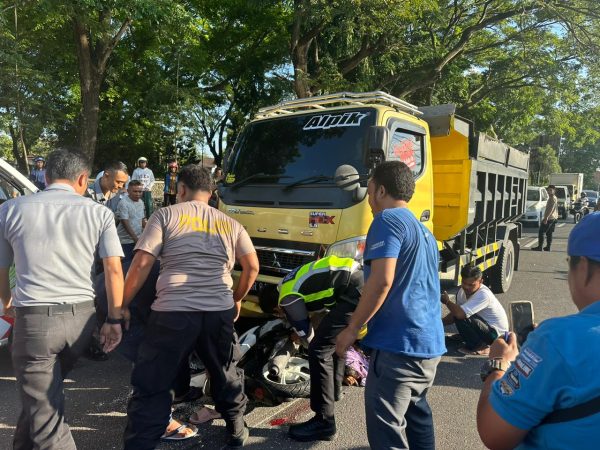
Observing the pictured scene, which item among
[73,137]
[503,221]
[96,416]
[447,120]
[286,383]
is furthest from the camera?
[73,137]

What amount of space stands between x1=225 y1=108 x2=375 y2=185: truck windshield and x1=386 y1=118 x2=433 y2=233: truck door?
0.34 m

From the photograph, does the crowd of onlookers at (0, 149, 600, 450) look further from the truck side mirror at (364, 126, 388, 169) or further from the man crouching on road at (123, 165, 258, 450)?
the truck side mirror at (364, 126, 388, 169)

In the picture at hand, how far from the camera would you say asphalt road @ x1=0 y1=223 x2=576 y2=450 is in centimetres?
318

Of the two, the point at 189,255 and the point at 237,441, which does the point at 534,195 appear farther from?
the point at 189,255

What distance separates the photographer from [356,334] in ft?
8.04

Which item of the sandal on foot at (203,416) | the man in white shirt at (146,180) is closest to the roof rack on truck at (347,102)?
the sandal on foot at (203,416)

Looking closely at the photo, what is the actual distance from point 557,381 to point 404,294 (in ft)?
4.16

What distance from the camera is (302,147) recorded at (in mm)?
4691

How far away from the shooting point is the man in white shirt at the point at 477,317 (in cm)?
496

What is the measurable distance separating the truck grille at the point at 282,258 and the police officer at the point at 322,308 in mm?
982

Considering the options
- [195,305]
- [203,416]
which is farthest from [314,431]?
[195,305]

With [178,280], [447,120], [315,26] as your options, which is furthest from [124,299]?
[315,26]

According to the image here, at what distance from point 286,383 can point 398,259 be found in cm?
184

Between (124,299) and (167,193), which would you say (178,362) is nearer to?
(124,299)
